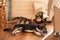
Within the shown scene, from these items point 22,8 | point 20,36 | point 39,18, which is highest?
point 22,8

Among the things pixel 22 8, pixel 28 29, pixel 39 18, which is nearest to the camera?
pixel 28 29

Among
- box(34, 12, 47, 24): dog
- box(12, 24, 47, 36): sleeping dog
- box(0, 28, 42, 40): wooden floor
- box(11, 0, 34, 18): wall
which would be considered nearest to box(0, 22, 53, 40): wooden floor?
box(0, 28, 42, 40): wooden floor

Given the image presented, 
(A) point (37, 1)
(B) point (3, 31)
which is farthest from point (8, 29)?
(A) point (37, 1)

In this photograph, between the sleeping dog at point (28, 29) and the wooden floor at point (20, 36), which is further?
the sleeping dog at point (28, 29)

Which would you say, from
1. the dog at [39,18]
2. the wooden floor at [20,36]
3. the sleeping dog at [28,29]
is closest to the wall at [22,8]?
the dog at [39,18]

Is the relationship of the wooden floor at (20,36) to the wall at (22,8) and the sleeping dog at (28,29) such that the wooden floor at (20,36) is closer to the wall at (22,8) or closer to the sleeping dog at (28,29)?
the sleeping dog at (28,29)

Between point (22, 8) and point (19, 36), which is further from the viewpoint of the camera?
point (22, 8)

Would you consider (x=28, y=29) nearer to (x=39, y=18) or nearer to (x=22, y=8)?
(x=39, y=18)

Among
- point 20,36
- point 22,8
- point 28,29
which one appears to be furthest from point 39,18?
point 20,36

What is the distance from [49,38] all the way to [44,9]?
1.60 meters

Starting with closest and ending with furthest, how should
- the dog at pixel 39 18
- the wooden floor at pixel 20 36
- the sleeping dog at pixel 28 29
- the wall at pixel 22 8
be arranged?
the wooden floor at pixel 20 36, the sleeping dog at pixel 28 29, the dog at pixel 39 18, the wall at pixel 22 8

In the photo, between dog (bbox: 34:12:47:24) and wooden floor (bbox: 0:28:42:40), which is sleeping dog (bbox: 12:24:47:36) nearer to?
wooden floor (bbox: 0:28:42:40)

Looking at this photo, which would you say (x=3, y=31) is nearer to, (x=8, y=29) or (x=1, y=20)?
(x=8, y=29)

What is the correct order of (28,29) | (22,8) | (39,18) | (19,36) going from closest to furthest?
(19,36) < (28,29) < (39,18) < (22,8)
